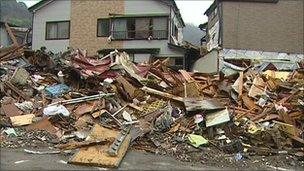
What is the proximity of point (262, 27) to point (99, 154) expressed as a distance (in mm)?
21967

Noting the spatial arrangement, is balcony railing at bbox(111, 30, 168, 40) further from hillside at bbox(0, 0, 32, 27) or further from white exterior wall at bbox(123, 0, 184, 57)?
hillside at bbox(0, 0, 32, 27)

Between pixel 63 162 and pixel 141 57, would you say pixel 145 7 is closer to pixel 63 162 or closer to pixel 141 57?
pixel 141 57

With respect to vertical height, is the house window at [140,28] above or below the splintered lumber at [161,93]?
above

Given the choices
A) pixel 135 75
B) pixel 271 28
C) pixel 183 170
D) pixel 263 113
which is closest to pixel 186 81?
pixel 135 75

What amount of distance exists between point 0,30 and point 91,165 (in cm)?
2796

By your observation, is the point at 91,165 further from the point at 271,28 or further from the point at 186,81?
the point at 271,28

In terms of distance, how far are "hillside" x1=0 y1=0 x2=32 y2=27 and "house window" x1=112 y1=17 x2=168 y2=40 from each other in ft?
61.8

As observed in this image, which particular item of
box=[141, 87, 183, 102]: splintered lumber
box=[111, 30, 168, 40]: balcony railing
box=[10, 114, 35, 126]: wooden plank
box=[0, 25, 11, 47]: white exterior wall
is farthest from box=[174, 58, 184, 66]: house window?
box=[10, 114, 35, 126]: wooden plank

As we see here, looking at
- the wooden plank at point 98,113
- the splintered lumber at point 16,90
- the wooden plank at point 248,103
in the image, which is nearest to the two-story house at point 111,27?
the wooden plank at point 248,103

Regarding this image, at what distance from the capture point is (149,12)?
29.2 meters

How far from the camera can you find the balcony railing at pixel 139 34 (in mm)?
28625

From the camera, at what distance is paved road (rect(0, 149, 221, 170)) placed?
7805 millimetres

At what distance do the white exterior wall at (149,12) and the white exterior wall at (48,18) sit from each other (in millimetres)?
4368

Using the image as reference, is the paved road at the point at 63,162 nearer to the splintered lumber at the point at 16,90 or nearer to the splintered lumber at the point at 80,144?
the splintered lumber at the point at 80,144
